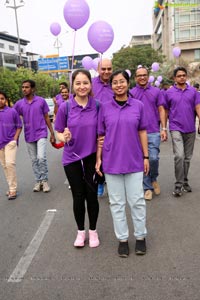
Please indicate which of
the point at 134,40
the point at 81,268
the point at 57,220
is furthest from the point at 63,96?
the point at 134,40

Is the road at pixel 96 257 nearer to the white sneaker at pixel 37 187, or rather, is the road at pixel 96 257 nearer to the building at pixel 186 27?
the white sneaker at pixel 37 187

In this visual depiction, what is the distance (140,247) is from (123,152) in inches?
38.5

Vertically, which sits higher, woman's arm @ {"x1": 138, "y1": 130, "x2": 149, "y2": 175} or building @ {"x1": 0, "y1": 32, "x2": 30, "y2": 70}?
building @ {"x1": 0, "y1": 32, "x2": 30, "y2": 70}

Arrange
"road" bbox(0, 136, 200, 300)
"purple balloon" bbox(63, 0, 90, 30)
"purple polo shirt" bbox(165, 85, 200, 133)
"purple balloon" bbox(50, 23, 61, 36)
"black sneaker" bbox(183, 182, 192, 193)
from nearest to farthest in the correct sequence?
"road" bbox(0, 136, 200, 300)
"purple balloon" bbox(63, 0, 90, 30)
"purple polo shirt" bbox(165, 85, 200, 133)
"black sneaker" bbox(183, 182, 192, 193)
"purple balloon" bbox(50, 23, 61, 36)

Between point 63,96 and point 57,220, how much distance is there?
3.76 metres

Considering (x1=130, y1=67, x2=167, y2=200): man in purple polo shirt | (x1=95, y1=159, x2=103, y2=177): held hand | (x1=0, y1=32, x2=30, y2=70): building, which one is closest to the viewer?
(x1=95, y1=159, x2=103, y2=177): held hand

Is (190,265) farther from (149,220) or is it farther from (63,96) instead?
(63,96)

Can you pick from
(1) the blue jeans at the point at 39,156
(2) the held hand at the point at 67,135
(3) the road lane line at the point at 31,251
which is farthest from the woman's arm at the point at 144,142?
(1) the blue jeans at the point at 39,156

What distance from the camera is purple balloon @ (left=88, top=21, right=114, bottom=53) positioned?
563 centimetres

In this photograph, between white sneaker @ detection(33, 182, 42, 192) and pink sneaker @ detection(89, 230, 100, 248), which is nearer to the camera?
pink sneaker @ detection(89, 230, 100, 248)

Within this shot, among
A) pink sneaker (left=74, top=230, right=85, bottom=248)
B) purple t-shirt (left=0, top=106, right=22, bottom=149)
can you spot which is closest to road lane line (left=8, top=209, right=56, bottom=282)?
pink sneaker (left=74, top=230, right=85, bottom=248)

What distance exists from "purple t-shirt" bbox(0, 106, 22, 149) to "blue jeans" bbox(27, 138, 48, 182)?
0.43m

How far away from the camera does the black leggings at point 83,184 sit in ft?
11.5

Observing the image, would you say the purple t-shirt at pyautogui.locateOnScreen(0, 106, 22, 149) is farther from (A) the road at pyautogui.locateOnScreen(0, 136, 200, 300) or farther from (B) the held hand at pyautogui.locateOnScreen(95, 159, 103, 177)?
(B) the held hand at pyautogui.locateOnScreen(95, 159, 103, 177)
